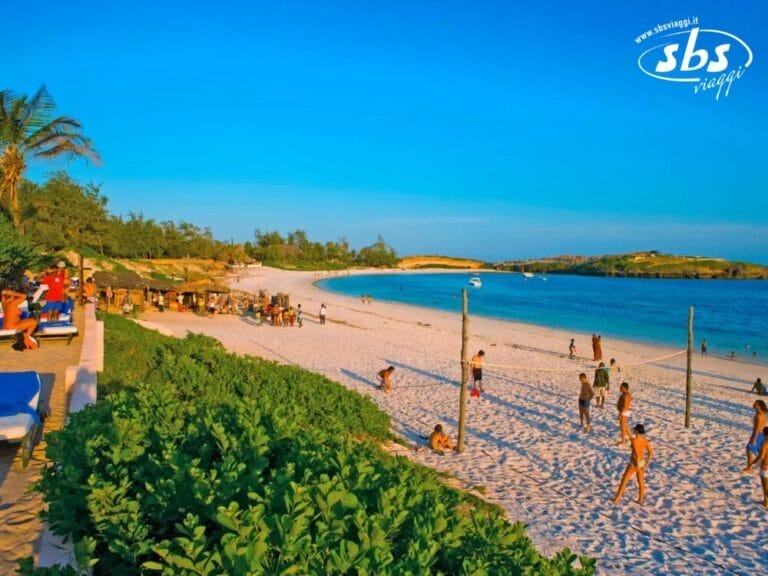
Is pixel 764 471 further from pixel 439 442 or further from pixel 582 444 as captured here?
pixel 439 442

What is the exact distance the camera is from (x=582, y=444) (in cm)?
993

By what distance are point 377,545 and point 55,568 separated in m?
1.29

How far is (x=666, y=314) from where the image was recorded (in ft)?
148

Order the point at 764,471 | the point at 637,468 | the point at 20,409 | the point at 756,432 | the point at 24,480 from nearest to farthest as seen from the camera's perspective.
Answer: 1. the point at 24,480
2. the point at 20,409
3. the point at 637,468
4. the point at 764,471
5. the point at 756,432

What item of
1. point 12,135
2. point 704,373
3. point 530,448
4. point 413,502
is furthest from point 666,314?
point 413,502

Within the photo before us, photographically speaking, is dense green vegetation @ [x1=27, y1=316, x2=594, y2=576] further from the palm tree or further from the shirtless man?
the palm tree

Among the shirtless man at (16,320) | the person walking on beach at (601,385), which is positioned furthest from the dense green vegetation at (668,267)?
the shirtless man at (16,320)

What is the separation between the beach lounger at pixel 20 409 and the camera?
4984mm

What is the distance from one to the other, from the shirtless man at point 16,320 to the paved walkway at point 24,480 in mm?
714

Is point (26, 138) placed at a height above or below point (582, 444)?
above

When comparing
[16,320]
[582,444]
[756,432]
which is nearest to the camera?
[756,432]

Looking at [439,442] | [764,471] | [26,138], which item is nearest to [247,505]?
[439,442]

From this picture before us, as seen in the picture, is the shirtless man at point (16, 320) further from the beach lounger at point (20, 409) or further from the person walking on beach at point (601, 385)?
the person walking on beach at point (601, 385)

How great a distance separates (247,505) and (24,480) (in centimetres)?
329
